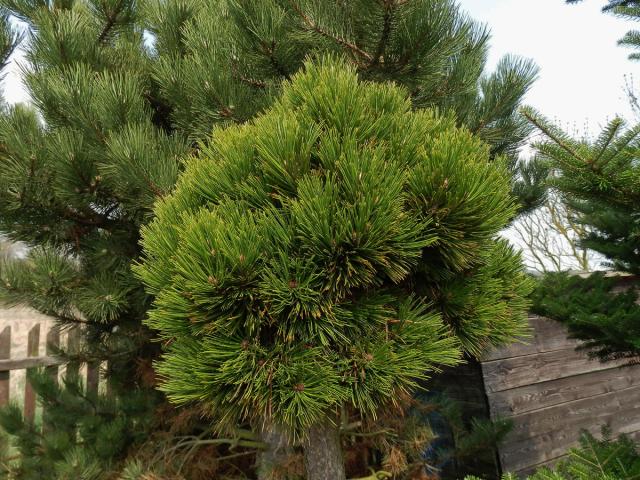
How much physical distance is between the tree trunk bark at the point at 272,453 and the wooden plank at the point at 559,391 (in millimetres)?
1458

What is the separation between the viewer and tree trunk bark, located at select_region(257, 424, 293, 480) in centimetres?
208

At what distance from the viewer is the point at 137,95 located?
1.84 m

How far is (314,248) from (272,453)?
1.52 m

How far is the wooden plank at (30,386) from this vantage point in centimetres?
295

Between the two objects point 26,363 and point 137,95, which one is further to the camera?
point 26,363

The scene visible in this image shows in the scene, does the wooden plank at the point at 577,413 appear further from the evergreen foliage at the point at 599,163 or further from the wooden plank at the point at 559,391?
the evergreen foliage at the point at 599,163

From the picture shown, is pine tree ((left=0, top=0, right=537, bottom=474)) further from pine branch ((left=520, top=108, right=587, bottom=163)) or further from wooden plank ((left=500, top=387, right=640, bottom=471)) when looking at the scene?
wooden plank ((left=500, top=387, right=640, bottom=471))

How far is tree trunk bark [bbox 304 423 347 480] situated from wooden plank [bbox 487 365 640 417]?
180 cm

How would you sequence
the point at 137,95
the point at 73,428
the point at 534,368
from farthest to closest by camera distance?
the point at 534,368 < the point at 73,428 < the point at 137,95

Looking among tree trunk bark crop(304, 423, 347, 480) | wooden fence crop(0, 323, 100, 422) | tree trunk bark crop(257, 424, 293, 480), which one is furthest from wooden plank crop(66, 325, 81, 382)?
tree trunk bark crop(304, 423, 347, 480)

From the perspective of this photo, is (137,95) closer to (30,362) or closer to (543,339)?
(30,362)

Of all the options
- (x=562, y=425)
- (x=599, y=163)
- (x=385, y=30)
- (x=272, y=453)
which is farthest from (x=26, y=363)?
(x=562, y=425)

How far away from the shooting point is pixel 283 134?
1.12 m

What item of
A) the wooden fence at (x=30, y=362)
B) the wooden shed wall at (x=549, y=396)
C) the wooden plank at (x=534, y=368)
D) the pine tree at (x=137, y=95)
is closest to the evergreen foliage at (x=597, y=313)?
the wooden shed wall at (x=549, y=396)
